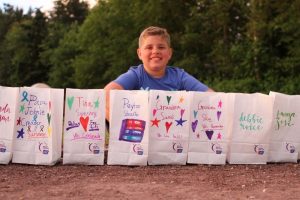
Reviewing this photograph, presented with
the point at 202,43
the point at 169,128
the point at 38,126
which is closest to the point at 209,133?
the point at 169,128

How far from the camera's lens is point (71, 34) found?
5553 cm

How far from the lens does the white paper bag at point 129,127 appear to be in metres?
4.95

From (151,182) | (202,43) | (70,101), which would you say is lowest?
(151,182)

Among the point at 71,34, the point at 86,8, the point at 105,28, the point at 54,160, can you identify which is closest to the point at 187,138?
the point at 54,160

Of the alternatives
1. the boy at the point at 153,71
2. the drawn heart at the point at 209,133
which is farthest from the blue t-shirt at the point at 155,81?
the drawn heart at the point at 209,133

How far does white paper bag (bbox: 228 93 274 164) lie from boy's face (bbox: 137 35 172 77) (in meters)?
1.03

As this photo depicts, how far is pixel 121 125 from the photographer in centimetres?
495

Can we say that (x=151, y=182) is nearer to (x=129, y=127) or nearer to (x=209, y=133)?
(x=129, y=127)

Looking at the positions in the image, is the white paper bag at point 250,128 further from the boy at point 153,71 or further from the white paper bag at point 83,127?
the white paper bag at point 83,127

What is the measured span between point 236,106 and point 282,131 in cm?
55

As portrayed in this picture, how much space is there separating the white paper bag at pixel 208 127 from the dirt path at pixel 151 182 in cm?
13

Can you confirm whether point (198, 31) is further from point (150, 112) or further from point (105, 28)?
point (150, 112)

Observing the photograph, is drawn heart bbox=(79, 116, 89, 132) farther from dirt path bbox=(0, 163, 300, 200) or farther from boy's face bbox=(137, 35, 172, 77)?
boy's face bbox=(137, 35, 172, 77)

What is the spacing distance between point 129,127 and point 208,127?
726 mm
